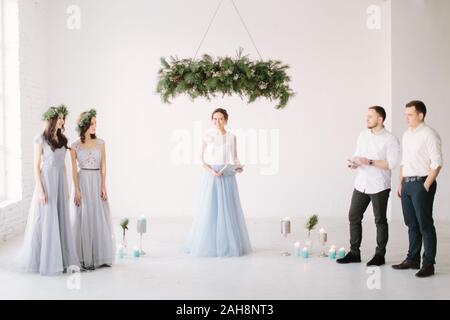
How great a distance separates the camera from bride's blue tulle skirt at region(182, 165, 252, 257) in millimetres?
6594

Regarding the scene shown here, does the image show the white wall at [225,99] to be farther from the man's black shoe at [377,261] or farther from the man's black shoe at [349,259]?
the man's black shoe at [377,261]

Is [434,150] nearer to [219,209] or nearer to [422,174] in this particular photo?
[422,174]

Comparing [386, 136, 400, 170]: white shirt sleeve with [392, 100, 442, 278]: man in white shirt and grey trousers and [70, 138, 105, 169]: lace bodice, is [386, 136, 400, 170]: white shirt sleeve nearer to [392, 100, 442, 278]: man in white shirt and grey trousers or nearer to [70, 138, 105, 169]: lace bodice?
[392, 100, 442, 278]: man in white shirt and grey trousers

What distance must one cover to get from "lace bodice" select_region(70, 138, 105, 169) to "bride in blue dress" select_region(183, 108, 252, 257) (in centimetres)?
128

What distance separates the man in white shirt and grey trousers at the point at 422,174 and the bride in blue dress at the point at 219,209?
186cm

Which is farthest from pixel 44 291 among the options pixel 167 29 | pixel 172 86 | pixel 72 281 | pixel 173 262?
pixel 167 29

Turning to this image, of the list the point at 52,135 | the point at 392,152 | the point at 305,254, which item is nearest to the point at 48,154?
the point at 52,135

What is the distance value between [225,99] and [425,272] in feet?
16.1

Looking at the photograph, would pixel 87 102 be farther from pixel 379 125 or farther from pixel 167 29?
pixel 379 125

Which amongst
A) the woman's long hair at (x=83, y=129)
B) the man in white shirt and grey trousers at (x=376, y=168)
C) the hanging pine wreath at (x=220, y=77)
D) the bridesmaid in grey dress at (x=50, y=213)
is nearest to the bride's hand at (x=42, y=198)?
the bridesmaid in grey dress at (x=50, y=213)

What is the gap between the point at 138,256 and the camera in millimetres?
6582

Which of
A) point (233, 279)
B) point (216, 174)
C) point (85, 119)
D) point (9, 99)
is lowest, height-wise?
point (233, 279)

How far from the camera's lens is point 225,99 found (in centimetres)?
970

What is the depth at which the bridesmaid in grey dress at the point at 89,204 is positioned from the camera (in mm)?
5945
